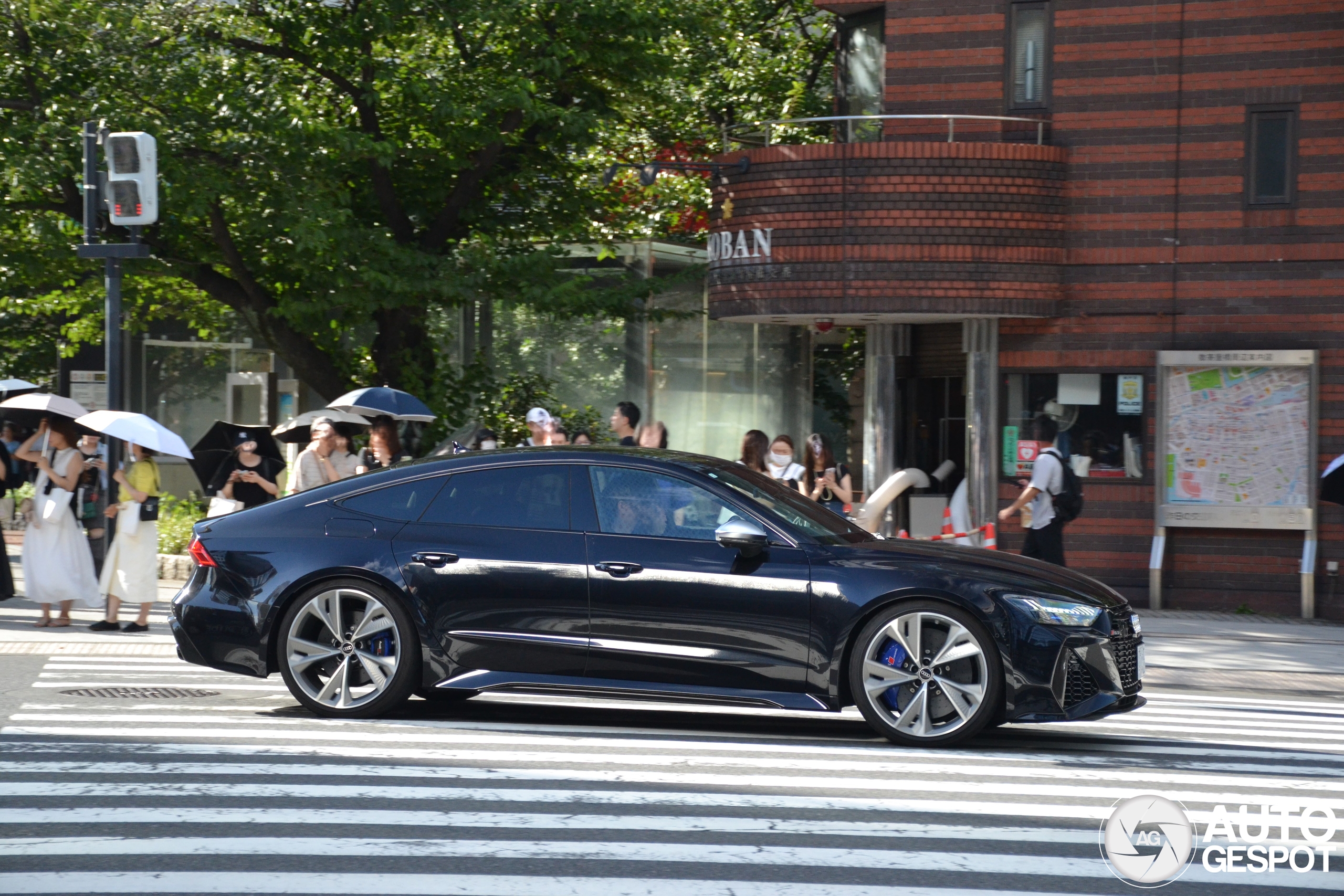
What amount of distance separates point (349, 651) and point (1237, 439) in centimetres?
1110

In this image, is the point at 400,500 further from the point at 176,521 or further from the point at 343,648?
the point at 176,521

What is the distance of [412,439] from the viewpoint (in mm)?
17641

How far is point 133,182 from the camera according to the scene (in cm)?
1219

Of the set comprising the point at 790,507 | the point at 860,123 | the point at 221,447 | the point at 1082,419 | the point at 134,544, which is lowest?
the point at 134,544

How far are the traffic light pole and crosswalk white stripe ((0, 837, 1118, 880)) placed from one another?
7.12m

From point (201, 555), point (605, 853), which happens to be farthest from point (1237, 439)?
point (605, 853)

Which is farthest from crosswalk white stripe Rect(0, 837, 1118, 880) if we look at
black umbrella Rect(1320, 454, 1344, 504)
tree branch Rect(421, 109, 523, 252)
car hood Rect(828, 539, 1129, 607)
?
tree branch Rect(421, 109, 523, 252)

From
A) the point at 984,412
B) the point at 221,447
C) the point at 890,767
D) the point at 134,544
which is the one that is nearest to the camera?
the point at 890,767

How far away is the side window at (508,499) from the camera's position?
8.11m

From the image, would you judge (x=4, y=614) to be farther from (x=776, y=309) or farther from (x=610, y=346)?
(x=610, y=346)

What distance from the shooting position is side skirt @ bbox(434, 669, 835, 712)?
7.62 meters

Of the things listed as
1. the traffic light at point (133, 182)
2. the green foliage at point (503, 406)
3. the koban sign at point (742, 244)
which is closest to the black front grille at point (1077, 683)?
the traffic light at point (133, 182)

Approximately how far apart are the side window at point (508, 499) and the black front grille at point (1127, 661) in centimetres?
286
